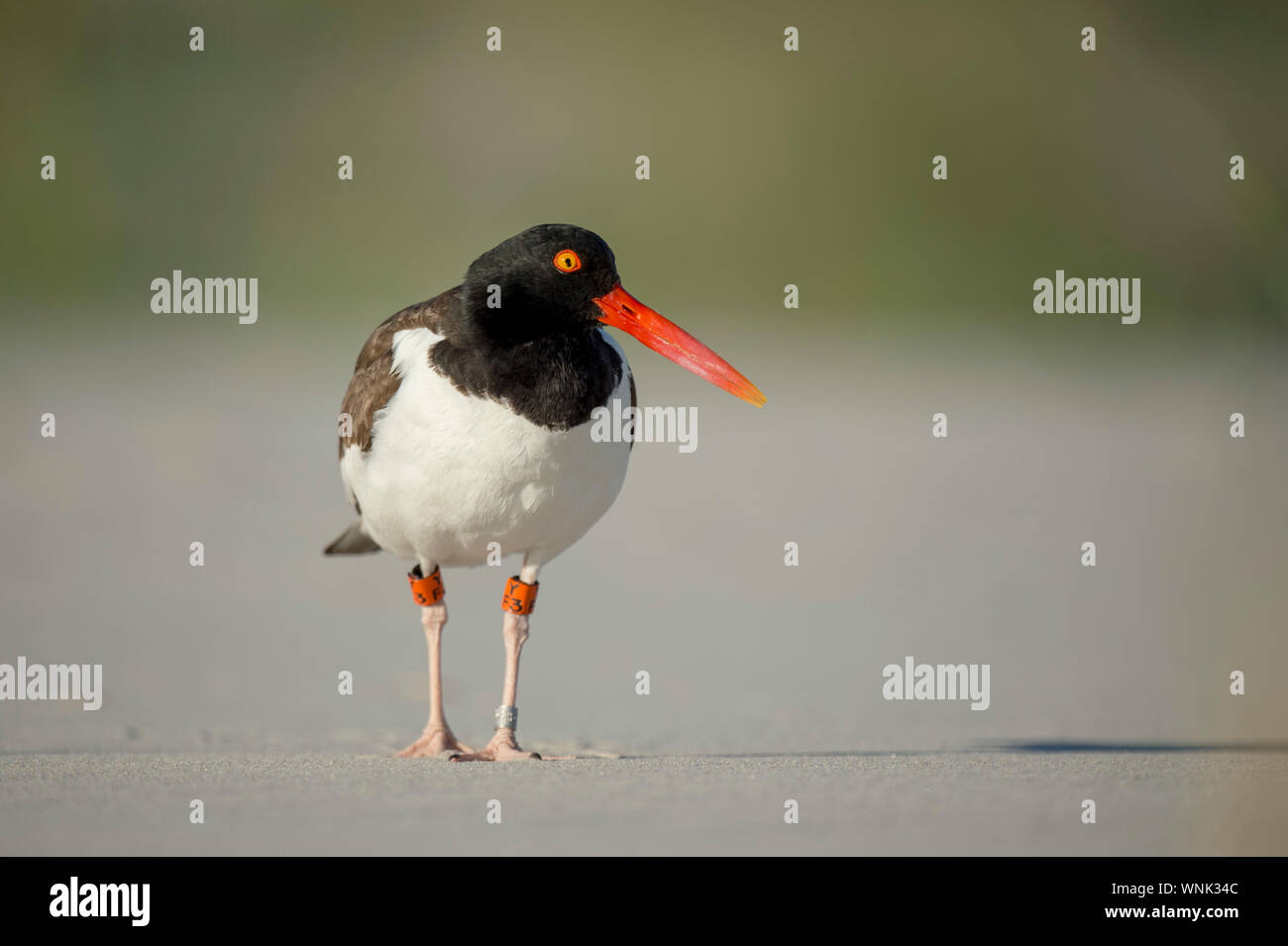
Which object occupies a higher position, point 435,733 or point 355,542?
point 355,542

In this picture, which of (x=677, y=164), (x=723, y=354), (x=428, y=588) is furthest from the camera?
(x=677, y=164)

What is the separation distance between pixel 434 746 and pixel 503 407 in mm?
1263

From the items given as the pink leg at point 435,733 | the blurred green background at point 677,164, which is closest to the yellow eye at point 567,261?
the pink leg at point 435,733

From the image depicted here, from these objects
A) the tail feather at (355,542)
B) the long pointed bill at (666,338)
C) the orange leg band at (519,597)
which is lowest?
the orange leg band at (519,597)

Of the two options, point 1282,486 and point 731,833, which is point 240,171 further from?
point 731,833

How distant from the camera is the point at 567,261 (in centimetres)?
500

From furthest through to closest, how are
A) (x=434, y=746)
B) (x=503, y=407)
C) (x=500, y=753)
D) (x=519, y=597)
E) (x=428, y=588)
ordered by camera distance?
(x=428, y=588), (x=519, y=597), (x=434, y=746), (x=500, y=753), (x=503, y=407)

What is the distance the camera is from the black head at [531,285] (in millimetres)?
4977

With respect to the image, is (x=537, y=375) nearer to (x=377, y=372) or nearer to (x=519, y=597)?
(x=377, y=372)

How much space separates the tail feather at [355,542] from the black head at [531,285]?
1.38 meters

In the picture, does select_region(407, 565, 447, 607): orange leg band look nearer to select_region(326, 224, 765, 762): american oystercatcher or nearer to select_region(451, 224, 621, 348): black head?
select_region(326, 224, 765, 762): american oystercatcher

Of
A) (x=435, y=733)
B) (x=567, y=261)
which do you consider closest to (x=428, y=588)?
(x=435, y=733)

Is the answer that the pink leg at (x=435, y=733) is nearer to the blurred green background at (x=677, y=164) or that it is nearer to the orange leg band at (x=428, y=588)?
the orange leg band at (x=428, y=588)

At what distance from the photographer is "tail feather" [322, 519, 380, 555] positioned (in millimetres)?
6098
